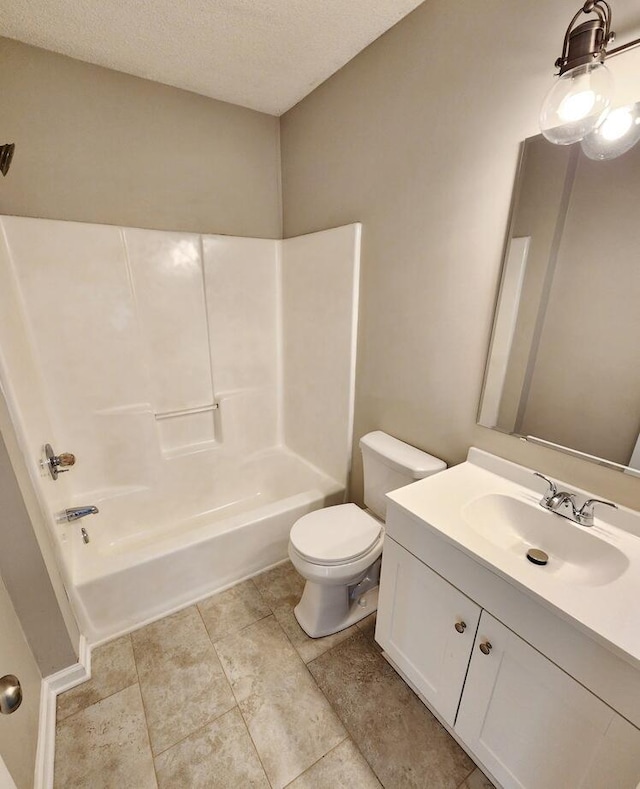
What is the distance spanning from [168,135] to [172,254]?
605 millimetres

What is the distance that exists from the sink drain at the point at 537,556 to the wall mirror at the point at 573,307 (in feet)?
1.08

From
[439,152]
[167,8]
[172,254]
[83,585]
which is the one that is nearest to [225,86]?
[167,8]

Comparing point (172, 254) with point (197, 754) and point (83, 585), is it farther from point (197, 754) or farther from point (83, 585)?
point (197, 754)

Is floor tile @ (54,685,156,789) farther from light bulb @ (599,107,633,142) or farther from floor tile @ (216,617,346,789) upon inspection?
light bulb @ (599,107,633,142)

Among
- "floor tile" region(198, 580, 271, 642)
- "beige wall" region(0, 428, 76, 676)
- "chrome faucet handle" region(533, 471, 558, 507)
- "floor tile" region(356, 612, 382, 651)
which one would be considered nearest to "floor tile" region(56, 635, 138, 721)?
"beige wall" region(0, 428, 76, 676)

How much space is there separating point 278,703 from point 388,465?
1000 mm

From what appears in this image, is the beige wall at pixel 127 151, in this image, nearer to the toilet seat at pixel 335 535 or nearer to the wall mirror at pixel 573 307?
the wall mirror at pixel 573 307

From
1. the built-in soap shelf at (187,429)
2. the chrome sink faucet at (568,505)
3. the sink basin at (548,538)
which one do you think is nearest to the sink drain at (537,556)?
the sink basin at (548,538)

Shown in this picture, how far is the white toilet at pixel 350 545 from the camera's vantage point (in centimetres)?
139

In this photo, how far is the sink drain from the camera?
3.32ft

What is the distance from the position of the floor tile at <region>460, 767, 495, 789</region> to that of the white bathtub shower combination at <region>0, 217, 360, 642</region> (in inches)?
45.0

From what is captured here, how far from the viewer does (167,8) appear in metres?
1.27

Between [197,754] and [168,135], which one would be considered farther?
[168,135]

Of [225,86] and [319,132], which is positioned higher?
[225,86]
